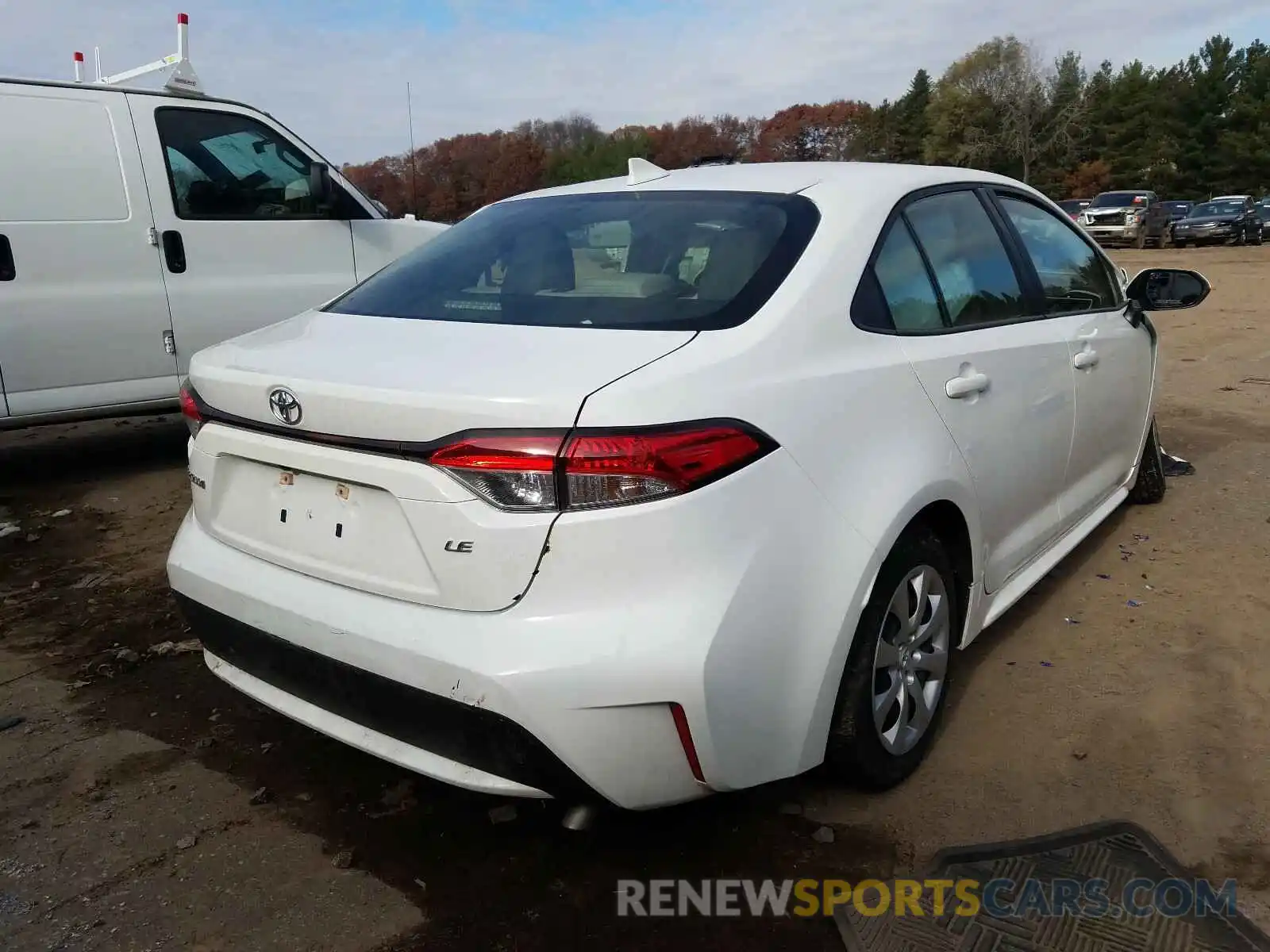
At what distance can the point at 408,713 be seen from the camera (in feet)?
6.70

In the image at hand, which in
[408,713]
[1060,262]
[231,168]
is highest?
[231,168]

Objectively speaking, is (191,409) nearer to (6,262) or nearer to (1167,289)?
(6,262)

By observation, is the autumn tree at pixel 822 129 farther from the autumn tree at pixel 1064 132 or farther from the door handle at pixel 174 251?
the door handle at pixel 174 251

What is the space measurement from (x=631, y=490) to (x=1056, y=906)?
1359 mm

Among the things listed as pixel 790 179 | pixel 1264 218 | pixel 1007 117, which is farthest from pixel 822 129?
pixel 790 179

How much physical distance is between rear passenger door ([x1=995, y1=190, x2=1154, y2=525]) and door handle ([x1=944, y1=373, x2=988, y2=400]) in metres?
0.80

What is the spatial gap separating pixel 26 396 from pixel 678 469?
451 cm

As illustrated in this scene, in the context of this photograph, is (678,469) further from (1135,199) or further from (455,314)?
(1135,199)

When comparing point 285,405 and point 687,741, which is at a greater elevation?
point 285,405

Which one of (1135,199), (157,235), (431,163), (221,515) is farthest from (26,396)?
(1135,199)

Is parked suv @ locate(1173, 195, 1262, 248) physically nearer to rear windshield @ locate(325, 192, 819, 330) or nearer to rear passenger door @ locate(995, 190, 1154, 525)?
rear passenger door @ locate(995, 190, 1154, 525)

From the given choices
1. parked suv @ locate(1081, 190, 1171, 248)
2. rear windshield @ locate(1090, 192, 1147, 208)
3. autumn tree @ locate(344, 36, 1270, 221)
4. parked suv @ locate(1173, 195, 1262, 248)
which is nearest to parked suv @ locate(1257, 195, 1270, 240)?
parked suv @ locate(1173, 195, 1262, 248)

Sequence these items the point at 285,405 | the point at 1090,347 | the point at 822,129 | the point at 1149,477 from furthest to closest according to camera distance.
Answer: the point at 822,129, the point at 1149,477, the point at 1090,347, the point at 285,405

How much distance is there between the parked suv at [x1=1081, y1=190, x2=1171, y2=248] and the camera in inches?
1169
